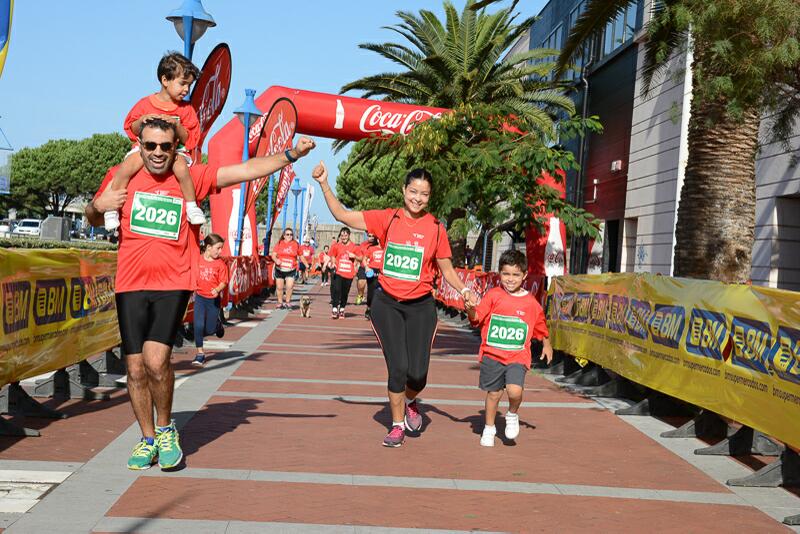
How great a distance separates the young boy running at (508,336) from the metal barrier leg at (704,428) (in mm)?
1472

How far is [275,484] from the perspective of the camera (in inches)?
234

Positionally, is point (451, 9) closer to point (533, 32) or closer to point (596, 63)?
point (596, 63)

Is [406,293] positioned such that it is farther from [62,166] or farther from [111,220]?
[62,166]

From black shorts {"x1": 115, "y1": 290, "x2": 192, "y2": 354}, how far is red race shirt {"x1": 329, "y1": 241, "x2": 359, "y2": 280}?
1568 cm

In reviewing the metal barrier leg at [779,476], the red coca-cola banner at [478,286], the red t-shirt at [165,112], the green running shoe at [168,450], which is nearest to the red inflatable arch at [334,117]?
the red coca-cola banner at [478,286]

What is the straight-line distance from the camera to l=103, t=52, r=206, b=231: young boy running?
615 centimetres

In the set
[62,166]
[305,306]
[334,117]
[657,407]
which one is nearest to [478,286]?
[305,306]

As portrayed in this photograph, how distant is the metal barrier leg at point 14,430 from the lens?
6926mm

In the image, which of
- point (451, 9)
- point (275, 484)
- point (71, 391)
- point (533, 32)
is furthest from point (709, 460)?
point (533, 32)

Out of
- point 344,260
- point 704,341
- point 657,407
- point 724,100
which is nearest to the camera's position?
point 704,341

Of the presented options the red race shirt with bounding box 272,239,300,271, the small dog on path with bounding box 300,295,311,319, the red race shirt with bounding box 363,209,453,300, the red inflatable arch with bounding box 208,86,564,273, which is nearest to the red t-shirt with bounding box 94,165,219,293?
the red race shirt with bounding box 363,209,453,300

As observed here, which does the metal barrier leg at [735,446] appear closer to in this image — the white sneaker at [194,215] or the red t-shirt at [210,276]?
the white sneaker at [194,215]

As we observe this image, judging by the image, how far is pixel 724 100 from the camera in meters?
11.5

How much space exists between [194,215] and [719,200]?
24.8 feet
